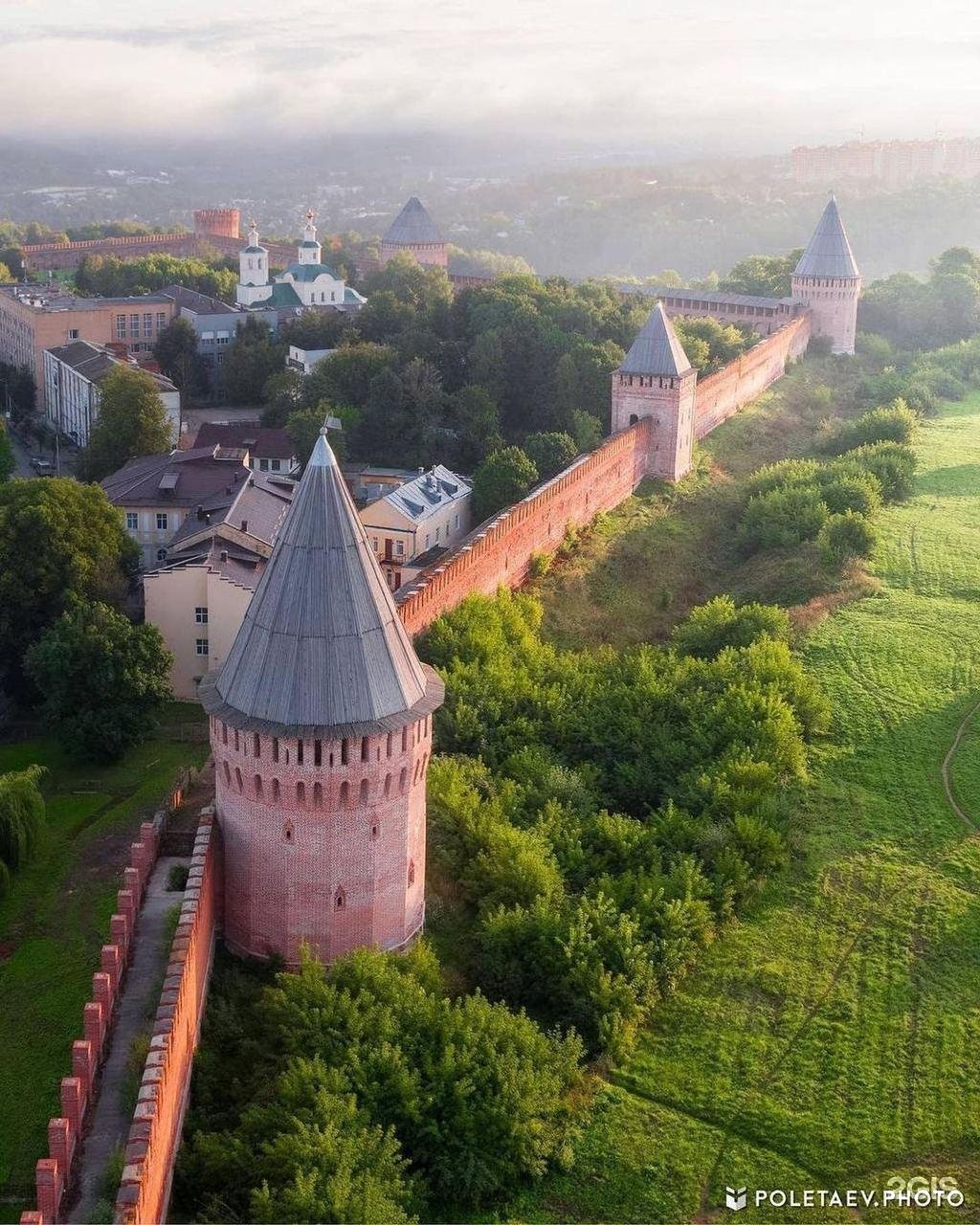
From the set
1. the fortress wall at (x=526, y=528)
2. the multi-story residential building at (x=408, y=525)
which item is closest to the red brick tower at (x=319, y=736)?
the fortress wall at (x=526, y=528)

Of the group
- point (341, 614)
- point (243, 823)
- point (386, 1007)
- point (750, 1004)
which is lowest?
point (750, 1004)

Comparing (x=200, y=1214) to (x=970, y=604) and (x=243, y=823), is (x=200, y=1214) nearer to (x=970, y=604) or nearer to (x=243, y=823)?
(x=243, y=823)

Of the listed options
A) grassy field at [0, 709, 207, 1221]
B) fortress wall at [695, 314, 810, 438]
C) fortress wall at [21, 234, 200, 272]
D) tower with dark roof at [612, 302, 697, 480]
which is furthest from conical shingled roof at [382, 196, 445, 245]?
grassy field at [0, 709, 207, 1221]

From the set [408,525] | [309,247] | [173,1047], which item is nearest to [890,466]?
[408,525]

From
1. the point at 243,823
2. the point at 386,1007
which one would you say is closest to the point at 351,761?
the point at 243,823

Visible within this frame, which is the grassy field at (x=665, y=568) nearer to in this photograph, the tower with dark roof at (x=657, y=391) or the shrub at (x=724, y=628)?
the tower with dark roof at (x=657, y=391)

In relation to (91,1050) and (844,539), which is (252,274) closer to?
(844,539)

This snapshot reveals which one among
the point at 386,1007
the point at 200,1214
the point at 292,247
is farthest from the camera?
the point at 292,247
